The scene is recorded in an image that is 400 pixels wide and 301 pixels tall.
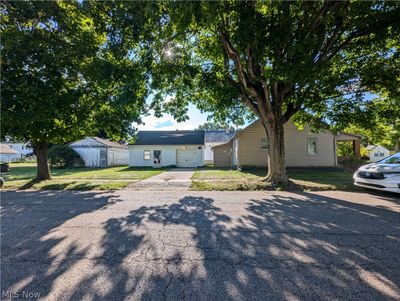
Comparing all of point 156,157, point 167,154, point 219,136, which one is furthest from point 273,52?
point 219,136

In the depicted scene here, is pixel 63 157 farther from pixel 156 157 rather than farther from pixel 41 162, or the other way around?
pixel 41 162

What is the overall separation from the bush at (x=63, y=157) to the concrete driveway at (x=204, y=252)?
2123 cm

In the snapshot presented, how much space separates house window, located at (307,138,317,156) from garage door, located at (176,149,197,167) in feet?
39.0

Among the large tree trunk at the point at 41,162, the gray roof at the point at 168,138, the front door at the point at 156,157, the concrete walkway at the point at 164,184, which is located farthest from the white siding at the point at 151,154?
the large tree trunk at the point at 41,162

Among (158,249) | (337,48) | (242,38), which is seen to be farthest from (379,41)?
(158,249)

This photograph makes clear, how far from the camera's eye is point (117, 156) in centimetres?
2922

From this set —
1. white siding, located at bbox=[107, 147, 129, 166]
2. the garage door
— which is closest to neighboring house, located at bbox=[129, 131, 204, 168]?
the garage door

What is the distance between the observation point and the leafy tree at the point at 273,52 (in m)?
6.56

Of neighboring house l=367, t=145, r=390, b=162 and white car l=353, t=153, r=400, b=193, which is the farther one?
neighboring house l=367, t=145, r=390, b=162

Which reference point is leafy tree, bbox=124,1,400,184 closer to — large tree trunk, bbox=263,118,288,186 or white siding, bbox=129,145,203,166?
large tree trunk, bbox=263,118,288,186

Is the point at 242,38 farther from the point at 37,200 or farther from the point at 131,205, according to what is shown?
the point at 37,200

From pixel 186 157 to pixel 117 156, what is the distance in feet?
35.0

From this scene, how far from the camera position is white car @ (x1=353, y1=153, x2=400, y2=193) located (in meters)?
6.64

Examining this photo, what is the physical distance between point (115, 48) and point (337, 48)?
324 inches
